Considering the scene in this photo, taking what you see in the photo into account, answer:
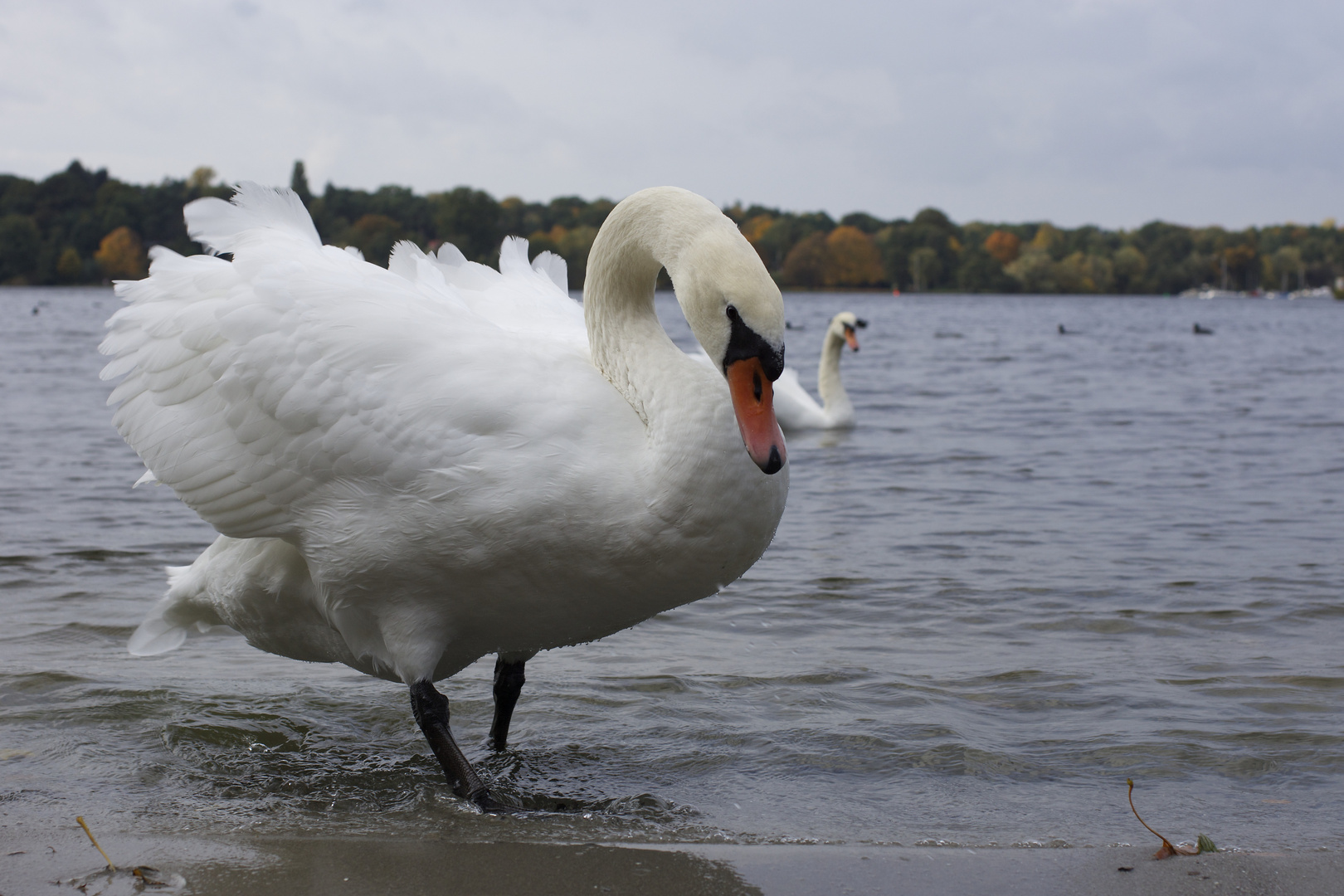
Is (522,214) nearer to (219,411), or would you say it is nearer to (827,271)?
(827,271)

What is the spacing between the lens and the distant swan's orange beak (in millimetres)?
3193

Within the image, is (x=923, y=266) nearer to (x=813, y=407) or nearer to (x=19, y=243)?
(x=19, y=243)

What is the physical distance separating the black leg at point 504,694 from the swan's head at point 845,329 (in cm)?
1321

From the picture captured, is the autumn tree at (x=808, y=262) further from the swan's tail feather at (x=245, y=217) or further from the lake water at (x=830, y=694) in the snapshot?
the swan's tail feather at (x=245, y=217)

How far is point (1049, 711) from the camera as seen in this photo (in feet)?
16.2

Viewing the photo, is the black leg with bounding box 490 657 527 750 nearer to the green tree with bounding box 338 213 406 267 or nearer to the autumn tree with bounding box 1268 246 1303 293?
the green tree with bounding box 338 213 406 267

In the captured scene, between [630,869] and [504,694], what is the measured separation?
53.0 inches

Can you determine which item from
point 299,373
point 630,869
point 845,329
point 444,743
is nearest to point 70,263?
point 845,329

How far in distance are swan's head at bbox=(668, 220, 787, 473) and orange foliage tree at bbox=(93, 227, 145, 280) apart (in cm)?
8006

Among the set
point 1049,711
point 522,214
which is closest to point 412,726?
point 1049,711

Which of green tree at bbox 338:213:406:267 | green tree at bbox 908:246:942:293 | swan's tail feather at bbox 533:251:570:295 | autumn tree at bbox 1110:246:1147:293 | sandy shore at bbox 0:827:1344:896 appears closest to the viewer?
sandy shore at bbox 0:827:1344:896

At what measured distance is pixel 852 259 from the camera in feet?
349

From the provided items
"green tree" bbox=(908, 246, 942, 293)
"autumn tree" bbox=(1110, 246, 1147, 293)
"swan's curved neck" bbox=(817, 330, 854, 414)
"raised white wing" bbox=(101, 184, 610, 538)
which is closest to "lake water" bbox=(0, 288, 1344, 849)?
"raised white wing" bbox=(101, 184, 610, 538)

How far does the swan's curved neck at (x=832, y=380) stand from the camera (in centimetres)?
1531
